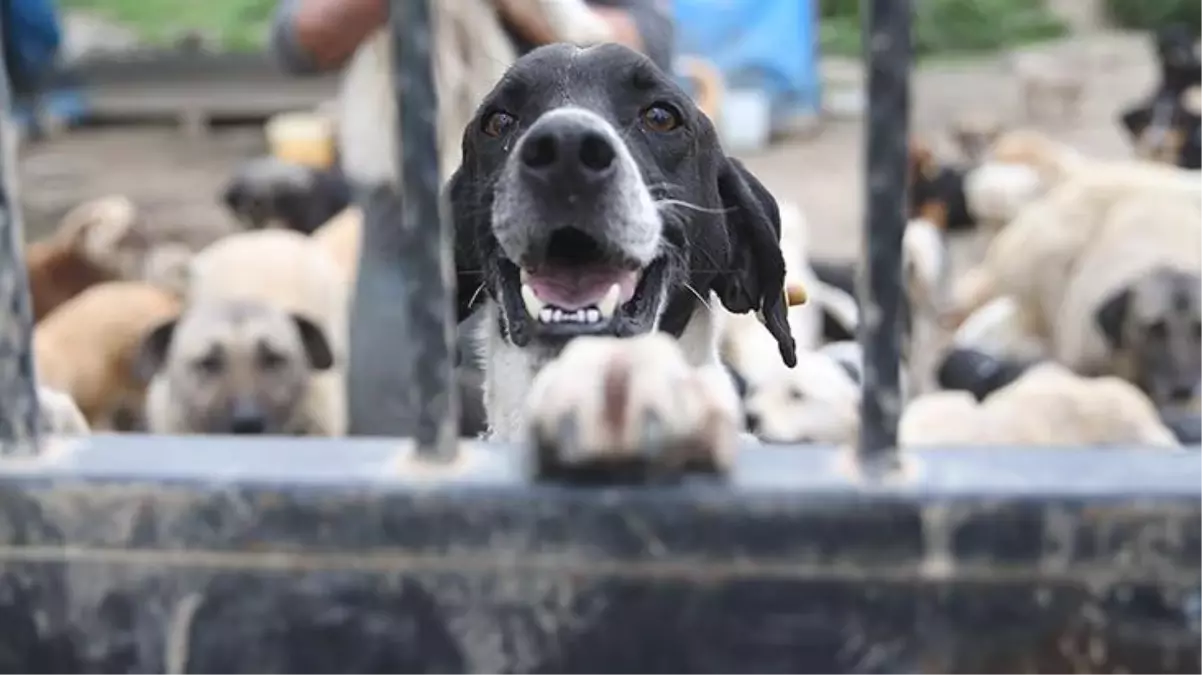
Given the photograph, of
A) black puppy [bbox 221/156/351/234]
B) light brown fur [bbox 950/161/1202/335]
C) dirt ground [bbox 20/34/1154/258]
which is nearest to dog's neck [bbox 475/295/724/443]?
light brown fur [bbox 950/161/1202/335]

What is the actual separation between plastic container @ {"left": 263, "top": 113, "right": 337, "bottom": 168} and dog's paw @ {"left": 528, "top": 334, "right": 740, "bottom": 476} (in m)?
7.13

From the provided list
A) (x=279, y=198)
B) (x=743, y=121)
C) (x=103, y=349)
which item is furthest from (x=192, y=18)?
(x=103, y=349)

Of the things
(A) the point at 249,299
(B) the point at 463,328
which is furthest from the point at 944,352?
(B) the point at 463,328

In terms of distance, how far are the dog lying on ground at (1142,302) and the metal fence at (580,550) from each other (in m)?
4.65

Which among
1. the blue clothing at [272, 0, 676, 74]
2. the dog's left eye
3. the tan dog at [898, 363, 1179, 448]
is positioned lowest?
the tan dog at [898, 363, 1179, 448]

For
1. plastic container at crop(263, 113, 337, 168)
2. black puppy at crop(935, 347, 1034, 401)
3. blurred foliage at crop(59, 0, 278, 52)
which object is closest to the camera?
black puppy at crop(935, 347, 1034, 401)

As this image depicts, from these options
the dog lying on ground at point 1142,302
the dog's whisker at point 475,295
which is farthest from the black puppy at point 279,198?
the dog's whisker at point 475,295

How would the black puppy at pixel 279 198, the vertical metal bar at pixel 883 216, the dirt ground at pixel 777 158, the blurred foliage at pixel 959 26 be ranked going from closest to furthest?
the vertical metal bar at pixel 883 216
the black puppy at pixel 279 198
the dirt ground at pixel 777 158
the blurred foliage at pixel 959 26

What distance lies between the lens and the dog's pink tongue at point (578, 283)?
208cm

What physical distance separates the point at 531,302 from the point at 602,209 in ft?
0.58

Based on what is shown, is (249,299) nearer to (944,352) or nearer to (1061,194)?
(944,352)

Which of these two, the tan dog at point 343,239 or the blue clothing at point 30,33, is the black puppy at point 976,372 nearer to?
the tan dog at point 343,239

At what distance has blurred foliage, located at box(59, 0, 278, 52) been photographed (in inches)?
494

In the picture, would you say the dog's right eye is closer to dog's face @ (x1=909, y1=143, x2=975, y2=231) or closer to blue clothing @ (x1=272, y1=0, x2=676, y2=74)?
blue clothing @ (x1=272, y1=0, x2=676, y2=74)
